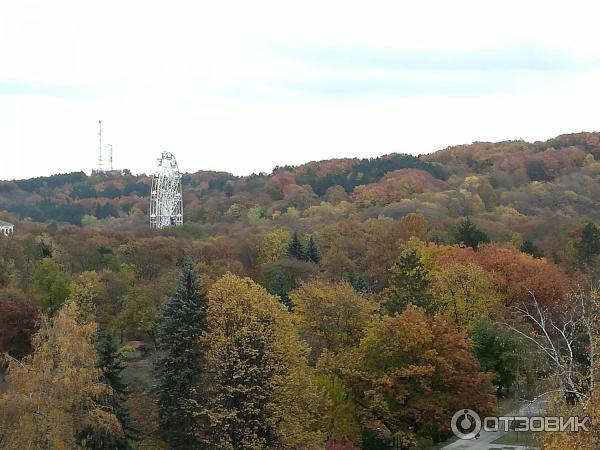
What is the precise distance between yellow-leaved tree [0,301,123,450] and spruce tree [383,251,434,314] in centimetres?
1329

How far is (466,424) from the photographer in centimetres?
2586

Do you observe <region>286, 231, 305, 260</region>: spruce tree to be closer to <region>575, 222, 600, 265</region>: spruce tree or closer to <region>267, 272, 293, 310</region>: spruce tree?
<region>267, 272, 293, 310</region>: spruce tree

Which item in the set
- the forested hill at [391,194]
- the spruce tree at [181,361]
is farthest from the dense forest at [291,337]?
the forested hill at [391,194]

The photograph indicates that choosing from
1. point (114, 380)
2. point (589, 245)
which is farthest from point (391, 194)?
point (114, 380)

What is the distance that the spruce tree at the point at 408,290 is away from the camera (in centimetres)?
3144

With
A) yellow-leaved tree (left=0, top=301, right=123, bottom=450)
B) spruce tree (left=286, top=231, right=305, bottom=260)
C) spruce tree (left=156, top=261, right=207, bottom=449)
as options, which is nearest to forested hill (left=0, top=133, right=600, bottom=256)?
spruce tree (left=286, top=231, right=305, bottom=260)

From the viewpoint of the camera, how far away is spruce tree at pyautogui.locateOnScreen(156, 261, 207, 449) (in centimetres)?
2367

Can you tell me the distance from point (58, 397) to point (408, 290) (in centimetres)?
1648

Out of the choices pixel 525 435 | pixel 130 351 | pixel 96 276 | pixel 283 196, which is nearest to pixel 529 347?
pixel 525 435

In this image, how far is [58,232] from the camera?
5819cm

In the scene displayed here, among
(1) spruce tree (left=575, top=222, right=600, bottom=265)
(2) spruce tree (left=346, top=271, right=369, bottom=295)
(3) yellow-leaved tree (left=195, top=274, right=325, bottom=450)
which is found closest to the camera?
(3) yellow-leaved tree (left=195, top=274, right=325, bottom=450)

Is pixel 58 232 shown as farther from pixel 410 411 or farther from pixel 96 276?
pixel 410 411

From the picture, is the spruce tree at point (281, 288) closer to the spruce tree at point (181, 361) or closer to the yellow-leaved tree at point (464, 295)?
the yellow-leaved tree at point (464, 295)

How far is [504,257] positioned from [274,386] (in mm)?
20218
